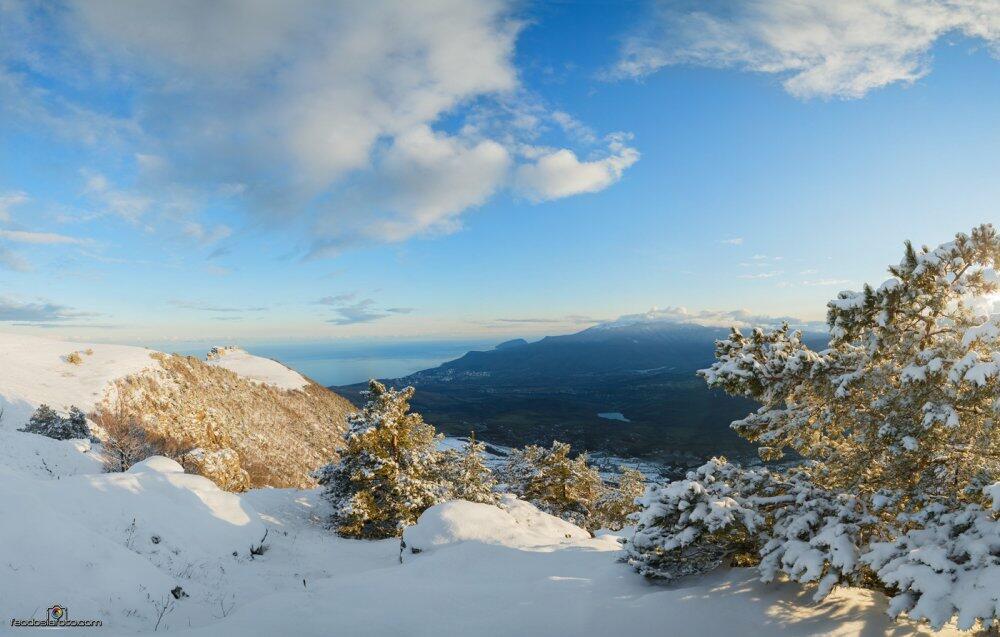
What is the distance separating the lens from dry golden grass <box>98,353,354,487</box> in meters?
29.8

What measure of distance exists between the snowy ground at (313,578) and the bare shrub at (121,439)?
3.01 m

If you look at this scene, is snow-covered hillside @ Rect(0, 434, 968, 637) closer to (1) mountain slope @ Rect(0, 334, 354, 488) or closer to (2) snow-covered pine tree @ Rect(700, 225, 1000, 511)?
(2) snow-covered pine tree @ Rect(700, 225, 1000, 511)

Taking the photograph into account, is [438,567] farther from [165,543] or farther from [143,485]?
[143,485]

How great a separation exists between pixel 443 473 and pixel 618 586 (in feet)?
57.0

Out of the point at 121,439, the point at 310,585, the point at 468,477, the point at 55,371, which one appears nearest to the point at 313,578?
the point at 310,585

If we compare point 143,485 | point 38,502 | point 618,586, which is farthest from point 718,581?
point 143,485

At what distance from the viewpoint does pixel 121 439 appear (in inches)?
875

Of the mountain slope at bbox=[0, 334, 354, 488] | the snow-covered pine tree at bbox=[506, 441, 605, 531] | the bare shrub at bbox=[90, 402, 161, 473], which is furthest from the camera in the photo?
the snow-covered pine tree at bbox=[506, 441, 605, 531]

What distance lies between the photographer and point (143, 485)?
44.0 feet

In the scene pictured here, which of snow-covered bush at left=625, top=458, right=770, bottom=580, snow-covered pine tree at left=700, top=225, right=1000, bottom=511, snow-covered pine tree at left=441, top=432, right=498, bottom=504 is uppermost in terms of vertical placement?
snow-covered pine tree at left=700, top=225, right=1000, bottom=511

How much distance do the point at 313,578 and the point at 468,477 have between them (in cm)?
1089

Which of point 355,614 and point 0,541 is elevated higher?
point 0,541

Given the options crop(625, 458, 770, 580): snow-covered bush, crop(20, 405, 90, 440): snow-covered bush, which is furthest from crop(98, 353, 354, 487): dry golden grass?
crop(625, 458, 770, 580): snow-covered bush

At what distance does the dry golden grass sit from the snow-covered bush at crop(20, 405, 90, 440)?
4.12 m
